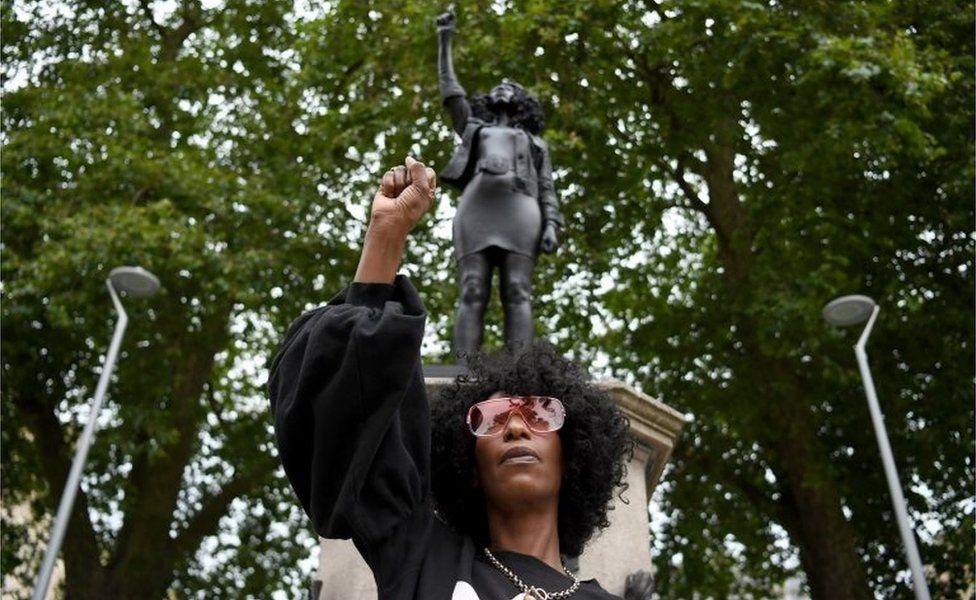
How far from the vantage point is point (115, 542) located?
14.3 metres

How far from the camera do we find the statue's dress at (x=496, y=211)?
6.61m

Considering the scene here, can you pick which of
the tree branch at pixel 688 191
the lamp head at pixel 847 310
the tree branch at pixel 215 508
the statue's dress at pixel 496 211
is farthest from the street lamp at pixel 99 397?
the tree branch at pixel 688 191

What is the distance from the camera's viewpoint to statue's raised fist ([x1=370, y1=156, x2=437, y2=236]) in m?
2.32

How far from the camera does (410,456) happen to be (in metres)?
2.32

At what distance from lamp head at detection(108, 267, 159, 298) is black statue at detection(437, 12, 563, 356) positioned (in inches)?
191

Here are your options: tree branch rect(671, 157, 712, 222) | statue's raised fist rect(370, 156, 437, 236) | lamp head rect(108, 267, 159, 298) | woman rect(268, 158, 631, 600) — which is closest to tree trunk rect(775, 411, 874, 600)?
tree branch rect(671, 157, 712, 222)

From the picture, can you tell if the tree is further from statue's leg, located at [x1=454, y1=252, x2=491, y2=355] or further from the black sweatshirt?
the black sweatshirt

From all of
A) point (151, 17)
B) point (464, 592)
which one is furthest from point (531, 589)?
point (151, 17)

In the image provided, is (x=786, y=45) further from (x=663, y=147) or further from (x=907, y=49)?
(x=663, y=147)

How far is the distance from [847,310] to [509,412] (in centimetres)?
942

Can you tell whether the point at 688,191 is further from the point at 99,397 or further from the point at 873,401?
the point at 99,397

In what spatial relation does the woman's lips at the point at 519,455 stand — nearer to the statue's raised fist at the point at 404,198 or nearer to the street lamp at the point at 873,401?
the statue's raised fist at the point at 404,198

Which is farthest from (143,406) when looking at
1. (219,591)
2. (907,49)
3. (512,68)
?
(907,49)

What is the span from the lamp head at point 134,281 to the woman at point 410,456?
8.75 metres
